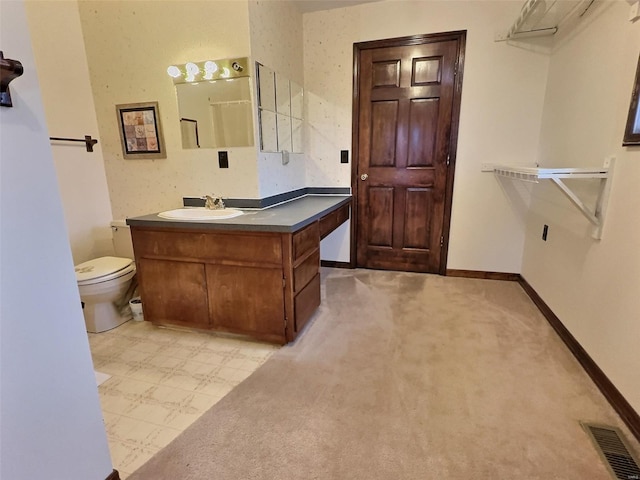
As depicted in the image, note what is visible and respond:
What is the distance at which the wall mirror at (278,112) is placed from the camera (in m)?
2.46

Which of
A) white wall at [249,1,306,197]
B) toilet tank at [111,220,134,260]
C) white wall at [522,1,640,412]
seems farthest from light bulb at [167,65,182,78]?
white wall at [522,1,640,412]

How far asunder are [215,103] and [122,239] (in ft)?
4.24

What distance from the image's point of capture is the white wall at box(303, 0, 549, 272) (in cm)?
278

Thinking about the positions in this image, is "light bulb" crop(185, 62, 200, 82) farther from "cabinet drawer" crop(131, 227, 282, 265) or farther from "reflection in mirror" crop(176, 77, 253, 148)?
"cabinet drawer" crop(131, 227, 282, 265)

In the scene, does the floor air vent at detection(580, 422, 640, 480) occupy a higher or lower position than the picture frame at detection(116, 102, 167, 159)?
lower

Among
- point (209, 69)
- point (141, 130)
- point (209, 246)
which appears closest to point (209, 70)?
point (209, 69)

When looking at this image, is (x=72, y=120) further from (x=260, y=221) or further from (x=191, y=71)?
(x=260, y=221)

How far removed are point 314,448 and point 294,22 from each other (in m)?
3.14

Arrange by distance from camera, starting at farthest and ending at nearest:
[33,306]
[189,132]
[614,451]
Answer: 1. [189,132]
2. [614,451]
3. [33,306]

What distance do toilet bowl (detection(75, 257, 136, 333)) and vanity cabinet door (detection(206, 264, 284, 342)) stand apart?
2.30 feet

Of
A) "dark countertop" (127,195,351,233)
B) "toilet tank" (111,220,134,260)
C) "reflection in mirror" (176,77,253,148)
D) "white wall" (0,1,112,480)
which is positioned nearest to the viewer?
"white wall" (0,1,112,480)

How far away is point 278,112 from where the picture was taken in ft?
8.96

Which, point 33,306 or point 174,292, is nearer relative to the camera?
point 33,306

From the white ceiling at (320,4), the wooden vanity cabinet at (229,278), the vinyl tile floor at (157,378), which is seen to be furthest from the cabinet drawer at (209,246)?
the white ceiling at (320,4)
